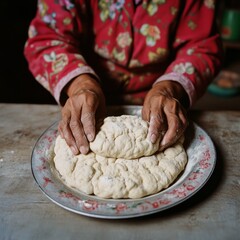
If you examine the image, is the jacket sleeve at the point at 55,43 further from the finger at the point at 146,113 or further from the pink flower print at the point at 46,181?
the pink flower print at the point at 46,181

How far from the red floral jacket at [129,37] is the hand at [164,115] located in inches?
4.9

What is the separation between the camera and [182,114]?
2.96ft

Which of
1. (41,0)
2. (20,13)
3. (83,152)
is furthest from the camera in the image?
(20,13)

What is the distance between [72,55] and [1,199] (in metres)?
0.53

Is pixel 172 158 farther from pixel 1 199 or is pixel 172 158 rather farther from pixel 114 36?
pixel 114 36

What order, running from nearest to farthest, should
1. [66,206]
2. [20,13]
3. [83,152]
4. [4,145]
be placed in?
[66,206], [83,152], [4,145], [20,13]

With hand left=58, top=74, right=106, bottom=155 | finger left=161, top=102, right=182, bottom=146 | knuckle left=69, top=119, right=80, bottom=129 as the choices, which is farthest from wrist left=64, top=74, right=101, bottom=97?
finger left=161, top=102, right=182, bottom=146

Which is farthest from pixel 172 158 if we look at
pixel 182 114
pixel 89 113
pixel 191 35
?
pixel 191 35

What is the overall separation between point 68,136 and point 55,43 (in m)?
0.44

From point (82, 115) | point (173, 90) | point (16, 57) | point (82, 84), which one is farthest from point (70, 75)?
point (16, 57)

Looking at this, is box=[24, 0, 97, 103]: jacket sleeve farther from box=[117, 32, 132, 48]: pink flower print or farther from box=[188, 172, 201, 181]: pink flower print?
box=[188, 172, 201, 181]: pink flower print

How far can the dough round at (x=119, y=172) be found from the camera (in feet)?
2.38

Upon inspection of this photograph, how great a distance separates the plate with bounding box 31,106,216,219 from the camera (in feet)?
2.19

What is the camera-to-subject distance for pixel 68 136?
2.71 feet
